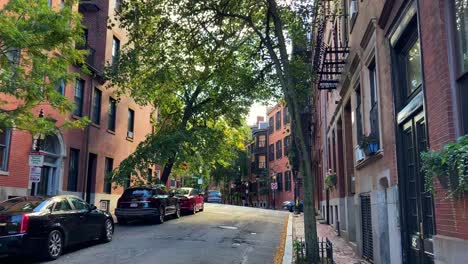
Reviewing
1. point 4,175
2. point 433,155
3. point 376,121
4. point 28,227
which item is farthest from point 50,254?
point 433,155

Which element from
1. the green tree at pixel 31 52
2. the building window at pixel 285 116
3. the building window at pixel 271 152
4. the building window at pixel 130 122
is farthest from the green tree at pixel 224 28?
the building window at pixel 271 152

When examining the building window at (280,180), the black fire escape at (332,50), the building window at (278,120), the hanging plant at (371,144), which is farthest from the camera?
the building window at (278,120)

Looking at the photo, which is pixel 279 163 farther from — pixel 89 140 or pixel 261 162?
pixel 89 140

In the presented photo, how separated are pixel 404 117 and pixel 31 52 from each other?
28.7 feet

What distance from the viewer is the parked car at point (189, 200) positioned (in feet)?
82.3

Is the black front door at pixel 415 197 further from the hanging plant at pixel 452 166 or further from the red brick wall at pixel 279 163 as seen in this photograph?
the red brick wall at pixel 279 163

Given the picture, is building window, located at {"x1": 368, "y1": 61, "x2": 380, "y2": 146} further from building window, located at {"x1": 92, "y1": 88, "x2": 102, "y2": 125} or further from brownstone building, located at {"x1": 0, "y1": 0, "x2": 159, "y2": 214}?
building window, located at {"x1": 92, "y1": 88, "x2": 102, "y2": 125}

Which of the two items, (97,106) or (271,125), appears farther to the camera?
(271,125)

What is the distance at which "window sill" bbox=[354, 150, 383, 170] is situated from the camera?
9.22m

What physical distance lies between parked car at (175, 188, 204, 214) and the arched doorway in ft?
20.9

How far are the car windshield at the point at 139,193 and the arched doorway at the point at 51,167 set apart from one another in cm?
354

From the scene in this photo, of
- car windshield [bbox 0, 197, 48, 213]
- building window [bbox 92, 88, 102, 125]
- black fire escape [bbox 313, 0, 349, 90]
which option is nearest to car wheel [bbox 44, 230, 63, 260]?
car windshield [bbox 0, 197, 48, 213]

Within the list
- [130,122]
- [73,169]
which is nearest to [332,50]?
[73,169]

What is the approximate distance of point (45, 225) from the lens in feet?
34.4
